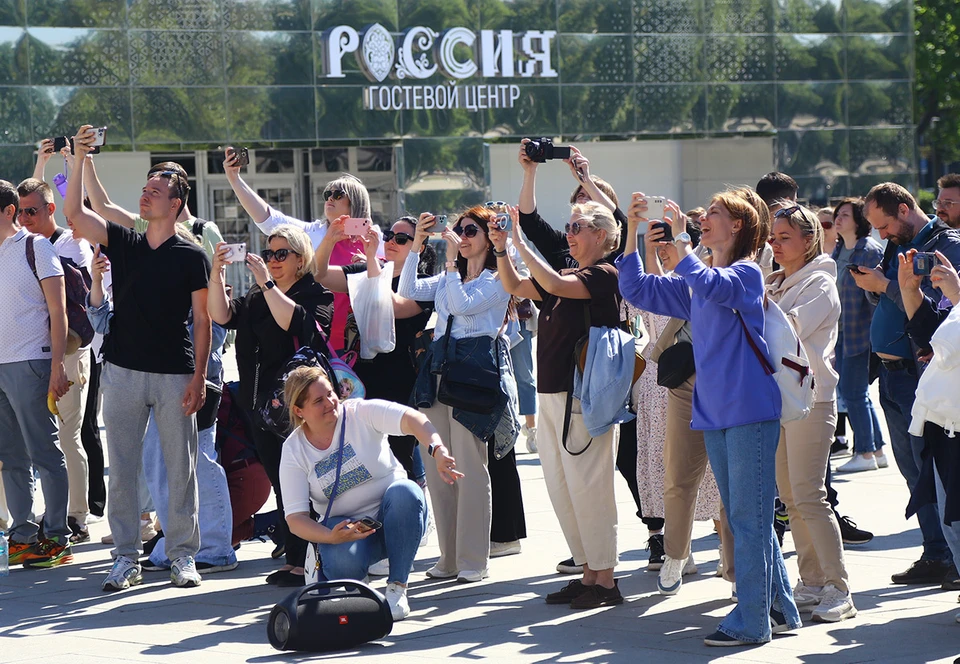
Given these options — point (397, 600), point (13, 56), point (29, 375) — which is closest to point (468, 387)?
point (397, 600)

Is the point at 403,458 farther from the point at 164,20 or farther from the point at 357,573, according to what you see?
the point at 164,20

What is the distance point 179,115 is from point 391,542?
2044 centimetres

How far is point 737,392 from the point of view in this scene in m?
5.65

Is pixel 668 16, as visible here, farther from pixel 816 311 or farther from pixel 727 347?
pixel 727 347

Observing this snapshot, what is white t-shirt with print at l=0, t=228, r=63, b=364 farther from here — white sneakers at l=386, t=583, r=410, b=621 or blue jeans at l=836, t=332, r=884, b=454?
blue jeans at l=836, t=332, r=884, b=454

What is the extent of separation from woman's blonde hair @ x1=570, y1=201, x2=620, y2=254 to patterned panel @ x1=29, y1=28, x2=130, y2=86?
65.2 ft

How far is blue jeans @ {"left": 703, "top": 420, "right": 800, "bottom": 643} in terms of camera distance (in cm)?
566

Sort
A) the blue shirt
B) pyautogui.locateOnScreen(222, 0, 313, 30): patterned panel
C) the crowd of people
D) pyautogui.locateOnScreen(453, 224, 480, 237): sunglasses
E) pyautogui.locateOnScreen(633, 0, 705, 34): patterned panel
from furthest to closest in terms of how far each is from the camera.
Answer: pyautogui.locateOnScreen(633, 0, 705, 34): patterned panel
pyautogui.locateOnScreen(222, 0, 313, 30): patterned panel
pyautogui.locateOnScreen(453, 224, 480, 237): sunglasses
the crowd of people
the blue shirt

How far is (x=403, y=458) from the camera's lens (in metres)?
7.73

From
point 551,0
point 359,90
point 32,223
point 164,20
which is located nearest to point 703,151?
point 551,0

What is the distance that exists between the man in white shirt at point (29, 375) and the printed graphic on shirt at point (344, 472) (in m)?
2.20

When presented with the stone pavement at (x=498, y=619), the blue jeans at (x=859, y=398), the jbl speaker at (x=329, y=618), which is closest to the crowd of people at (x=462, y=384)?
the stone pavement at (x=498, y=619)

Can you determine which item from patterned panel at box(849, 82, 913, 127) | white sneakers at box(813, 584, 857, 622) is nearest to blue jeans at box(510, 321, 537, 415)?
white sneakers at box(813, 584, 857, 622)

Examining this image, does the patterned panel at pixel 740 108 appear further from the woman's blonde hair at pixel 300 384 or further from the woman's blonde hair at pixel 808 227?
the woman's blonde hair at pixel 300 384
